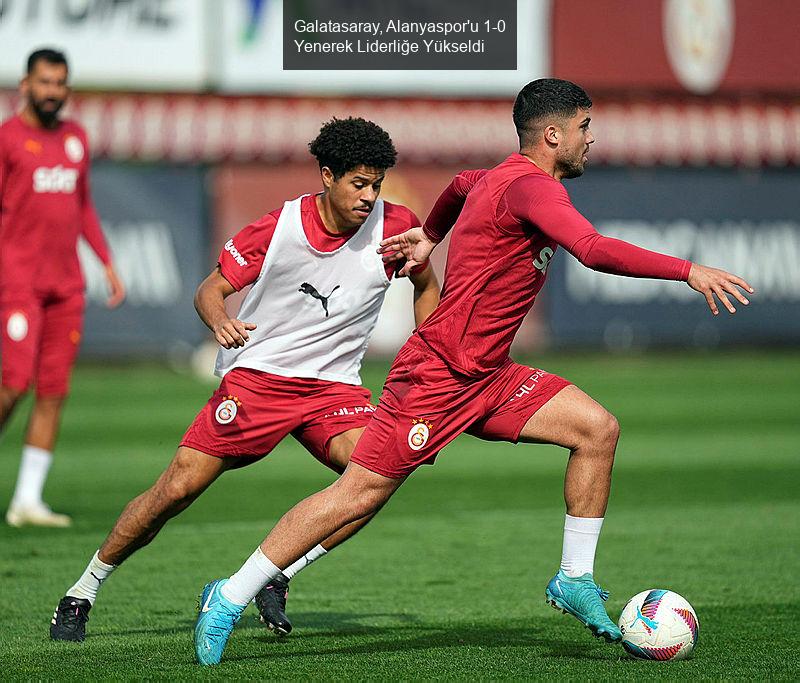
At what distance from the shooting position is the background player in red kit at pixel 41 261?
9188mm

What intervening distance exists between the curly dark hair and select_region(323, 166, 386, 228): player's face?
0.03 metres

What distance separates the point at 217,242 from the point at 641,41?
10073 millimetres

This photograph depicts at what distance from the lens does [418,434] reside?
561cm

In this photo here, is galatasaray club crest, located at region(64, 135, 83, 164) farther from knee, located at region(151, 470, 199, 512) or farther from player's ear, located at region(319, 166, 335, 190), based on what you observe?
knee, located at region(151, 470, 199, 512)

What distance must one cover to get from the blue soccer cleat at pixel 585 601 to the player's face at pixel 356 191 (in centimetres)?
171

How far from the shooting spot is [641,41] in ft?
95.9

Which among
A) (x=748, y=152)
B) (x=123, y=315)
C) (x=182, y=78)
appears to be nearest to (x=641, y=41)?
(x=748, y=152)

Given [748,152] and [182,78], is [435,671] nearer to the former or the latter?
[182,78]

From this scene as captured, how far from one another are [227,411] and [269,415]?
0.19 meters

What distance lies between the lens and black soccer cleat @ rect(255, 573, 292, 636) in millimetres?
6082

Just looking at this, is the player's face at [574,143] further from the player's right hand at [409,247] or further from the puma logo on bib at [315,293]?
the puma logo on bib at [315,293]

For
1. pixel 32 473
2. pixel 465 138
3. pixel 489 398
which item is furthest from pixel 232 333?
pixel 465 138

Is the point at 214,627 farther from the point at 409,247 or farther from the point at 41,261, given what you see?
the point at 41,261

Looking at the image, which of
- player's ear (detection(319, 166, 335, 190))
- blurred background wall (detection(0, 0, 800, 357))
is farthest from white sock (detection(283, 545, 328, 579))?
blurred background wall (detection(0, 0, 800, 357))
